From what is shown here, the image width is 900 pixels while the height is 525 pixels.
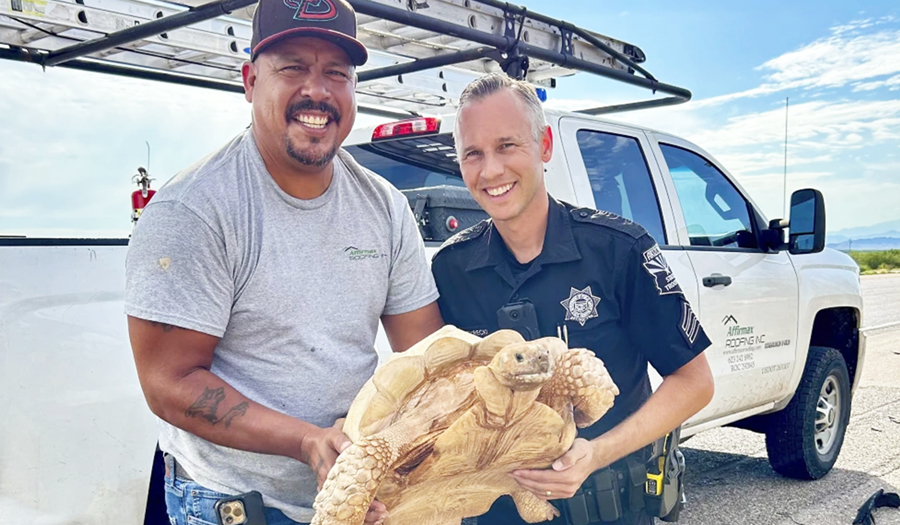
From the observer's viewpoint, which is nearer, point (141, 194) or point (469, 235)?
point (469, 235)

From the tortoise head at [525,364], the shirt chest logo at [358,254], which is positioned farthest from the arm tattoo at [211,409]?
the tortoise head at [525,364]

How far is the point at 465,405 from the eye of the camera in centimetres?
154

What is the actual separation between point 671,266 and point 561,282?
6.23 ft

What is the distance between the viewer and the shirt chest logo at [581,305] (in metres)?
2.17

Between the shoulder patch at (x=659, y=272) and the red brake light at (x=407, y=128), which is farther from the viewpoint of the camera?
the red brake light at (x=407, y=128)

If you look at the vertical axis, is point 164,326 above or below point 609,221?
below

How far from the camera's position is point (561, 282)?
2199 mm

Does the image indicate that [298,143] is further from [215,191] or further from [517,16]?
[517,16]

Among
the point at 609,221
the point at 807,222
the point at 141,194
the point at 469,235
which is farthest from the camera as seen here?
the point at 807,222

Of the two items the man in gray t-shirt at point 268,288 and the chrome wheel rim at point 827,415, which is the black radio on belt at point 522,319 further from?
the chrome wheel rim at point 827,415

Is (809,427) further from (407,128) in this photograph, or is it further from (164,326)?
(164,326)

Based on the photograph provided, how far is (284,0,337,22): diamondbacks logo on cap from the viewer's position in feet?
6.03

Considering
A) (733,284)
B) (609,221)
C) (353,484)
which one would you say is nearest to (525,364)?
(353,484)

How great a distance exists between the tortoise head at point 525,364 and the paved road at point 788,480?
3397 mm
